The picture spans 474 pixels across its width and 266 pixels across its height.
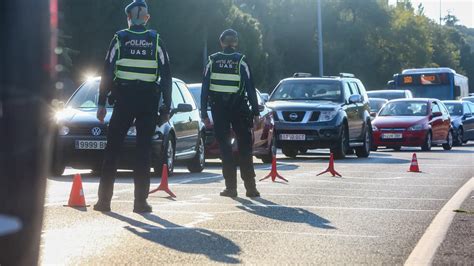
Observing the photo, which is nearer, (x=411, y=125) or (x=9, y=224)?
(x=9, y=224)

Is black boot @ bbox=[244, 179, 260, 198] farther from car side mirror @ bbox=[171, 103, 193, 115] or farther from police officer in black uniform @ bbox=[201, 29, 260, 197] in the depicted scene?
car side mirror @ bbox=[171, 103, 193, 115]

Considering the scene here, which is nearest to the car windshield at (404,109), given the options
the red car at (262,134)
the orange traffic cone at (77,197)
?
the red car at (262,134)

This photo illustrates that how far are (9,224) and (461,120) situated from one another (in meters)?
37.5

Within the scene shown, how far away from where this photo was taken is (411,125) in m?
31.5

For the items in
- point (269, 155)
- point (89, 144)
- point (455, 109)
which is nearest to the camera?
point (89, 144)

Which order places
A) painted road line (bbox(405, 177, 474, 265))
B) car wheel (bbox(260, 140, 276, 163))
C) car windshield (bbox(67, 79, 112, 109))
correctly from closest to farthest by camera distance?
painted road line (bbox(405, 177, 474, 265)) < car windshield (bbox(67, 79, 112, 109)) < car wheel (bbox(260, 140, 276, 163))

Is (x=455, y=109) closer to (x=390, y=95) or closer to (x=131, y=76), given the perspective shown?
(x=390, y=95)

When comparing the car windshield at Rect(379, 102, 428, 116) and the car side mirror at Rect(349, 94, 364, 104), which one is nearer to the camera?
the car side mirror at Rect(349, 94, 364, 104)

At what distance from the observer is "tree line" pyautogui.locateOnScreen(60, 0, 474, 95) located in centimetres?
5753

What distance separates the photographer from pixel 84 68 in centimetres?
5656

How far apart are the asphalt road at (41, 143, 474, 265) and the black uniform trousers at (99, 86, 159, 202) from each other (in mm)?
285

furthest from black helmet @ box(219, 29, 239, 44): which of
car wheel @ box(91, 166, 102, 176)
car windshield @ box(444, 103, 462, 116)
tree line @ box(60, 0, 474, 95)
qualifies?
tree line @ box(60, 0, 474, 95)

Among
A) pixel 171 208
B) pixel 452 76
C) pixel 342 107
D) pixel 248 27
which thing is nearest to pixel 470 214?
pixel 171 208

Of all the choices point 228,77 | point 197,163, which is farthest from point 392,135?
point 228,77
